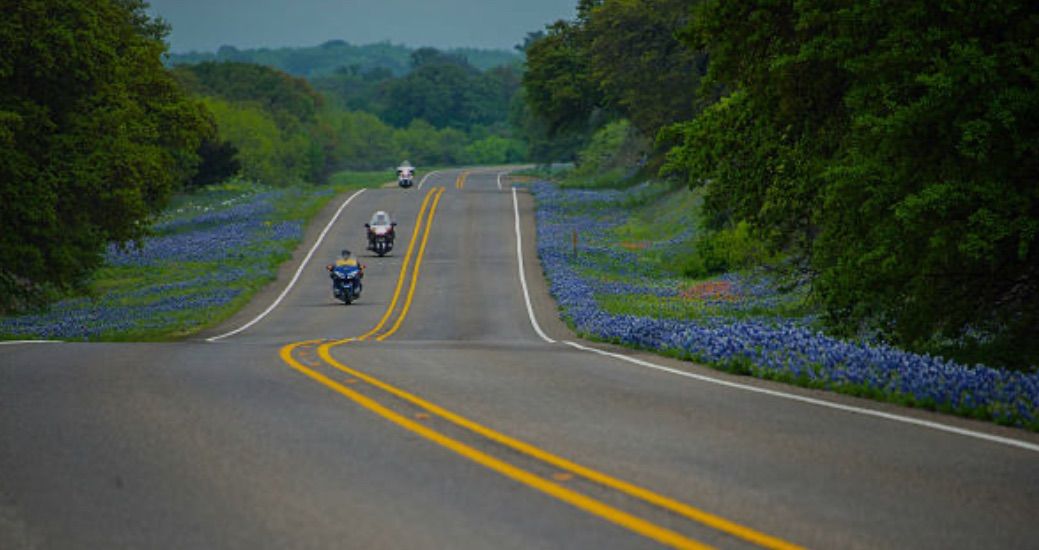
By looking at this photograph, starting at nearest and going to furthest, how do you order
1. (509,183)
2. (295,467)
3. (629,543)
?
1. (629,543)
2. (295,467)
3. (509,183)

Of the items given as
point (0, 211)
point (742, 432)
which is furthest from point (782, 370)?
point (0, 211)

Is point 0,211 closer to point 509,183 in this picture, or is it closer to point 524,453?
point 524,453

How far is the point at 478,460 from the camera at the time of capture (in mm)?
8297

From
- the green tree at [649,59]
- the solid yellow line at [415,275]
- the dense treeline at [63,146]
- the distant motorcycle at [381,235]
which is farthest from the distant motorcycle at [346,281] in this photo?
the green tree at [649,59]

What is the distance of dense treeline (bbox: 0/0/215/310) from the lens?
1323 inches

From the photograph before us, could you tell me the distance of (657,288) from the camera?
41156 millimetres

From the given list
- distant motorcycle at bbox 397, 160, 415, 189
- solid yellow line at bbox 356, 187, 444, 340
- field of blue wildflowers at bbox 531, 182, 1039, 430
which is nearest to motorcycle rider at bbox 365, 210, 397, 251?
solid yellow line at bbox 356, 187, 444, 340

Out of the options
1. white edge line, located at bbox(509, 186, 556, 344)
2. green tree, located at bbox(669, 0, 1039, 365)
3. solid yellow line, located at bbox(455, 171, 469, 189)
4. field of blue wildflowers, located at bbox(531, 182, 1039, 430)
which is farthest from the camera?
solid yellow line, located at bbox(455, 171, 469, 189)

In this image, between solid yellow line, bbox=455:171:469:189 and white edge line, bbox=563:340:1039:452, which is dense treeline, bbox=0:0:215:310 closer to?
white edge line, bbox=563:340:1039:452

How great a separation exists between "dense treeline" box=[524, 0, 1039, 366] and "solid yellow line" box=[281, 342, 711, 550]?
7.61 metres

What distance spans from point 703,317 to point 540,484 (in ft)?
76.0

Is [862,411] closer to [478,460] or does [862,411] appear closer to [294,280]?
[478,460]

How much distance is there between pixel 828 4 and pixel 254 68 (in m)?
141

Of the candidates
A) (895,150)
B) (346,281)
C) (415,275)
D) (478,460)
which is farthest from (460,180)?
(478,460)
